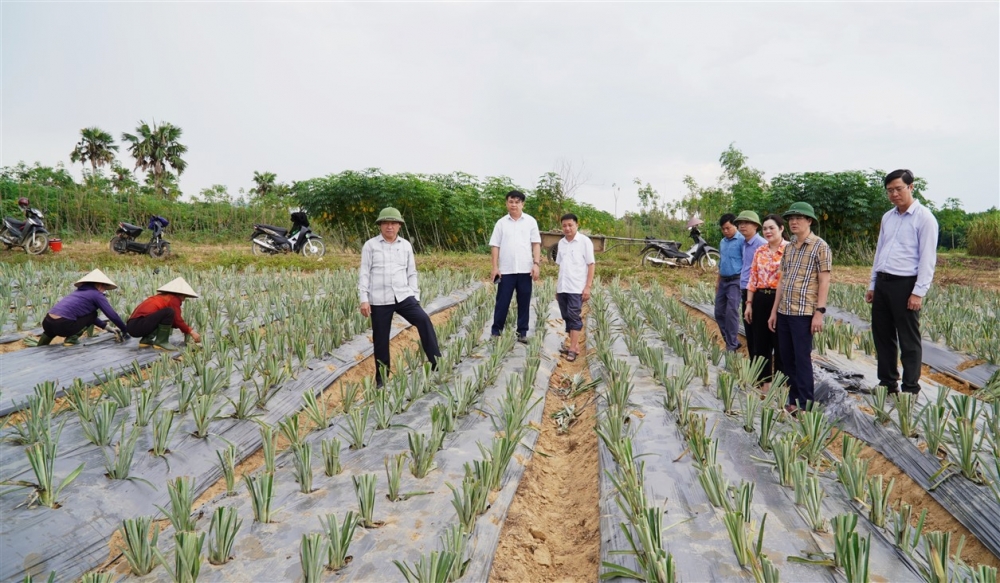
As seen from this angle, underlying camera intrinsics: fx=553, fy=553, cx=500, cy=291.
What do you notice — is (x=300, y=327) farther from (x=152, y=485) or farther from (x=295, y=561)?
(x=295, y=561)

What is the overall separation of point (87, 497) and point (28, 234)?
12.0 metres

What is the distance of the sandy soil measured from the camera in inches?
79.2

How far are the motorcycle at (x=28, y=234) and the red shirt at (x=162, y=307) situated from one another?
940 centimetres

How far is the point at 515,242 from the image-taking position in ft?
15.9

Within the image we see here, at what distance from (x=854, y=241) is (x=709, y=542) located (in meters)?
16.6

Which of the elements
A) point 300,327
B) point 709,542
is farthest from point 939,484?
point 300,327

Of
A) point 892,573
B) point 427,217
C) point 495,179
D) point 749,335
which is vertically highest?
point 495,179

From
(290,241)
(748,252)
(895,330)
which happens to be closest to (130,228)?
(290,241)

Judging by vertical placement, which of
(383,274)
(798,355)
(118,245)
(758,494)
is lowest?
(758,494)

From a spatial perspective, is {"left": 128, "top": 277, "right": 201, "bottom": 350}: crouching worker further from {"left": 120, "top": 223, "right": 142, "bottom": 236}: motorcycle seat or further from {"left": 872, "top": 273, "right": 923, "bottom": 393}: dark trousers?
{"left": 120, "top": 223, "right": 142, "bottom": 236}: motorcycle seat

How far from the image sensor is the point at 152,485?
2195 millimetres

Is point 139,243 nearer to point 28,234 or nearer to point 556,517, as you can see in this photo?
point 28,234

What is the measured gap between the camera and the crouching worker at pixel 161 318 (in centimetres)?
417

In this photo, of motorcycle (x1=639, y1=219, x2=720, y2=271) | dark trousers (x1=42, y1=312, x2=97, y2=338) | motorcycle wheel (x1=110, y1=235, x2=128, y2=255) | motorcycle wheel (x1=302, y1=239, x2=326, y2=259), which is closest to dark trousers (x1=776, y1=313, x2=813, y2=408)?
dark trousers (x1=42, y1=312, x2=97, y2=338)
